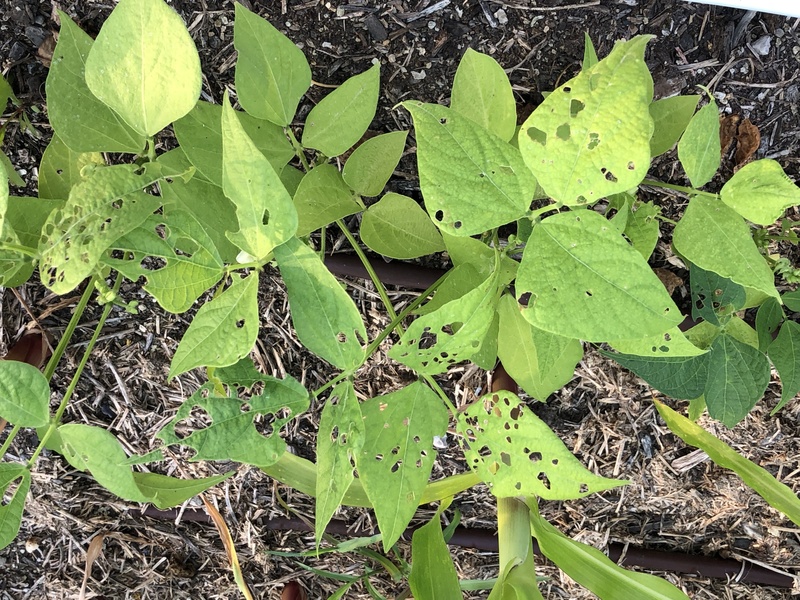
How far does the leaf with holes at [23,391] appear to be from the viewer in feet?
2.23

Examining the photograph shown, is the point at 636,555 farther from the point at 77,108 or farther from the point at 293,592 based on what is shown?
the point at 77,108

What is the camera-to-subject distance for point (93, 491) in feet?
4.19

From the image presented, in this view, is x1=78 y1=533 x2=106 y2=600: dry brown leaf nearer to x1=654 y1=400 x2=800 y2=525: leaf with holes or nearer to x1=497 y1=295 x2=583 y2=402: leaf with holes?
x1=497 y1=295 x2=583 y2=402: leaf with holes

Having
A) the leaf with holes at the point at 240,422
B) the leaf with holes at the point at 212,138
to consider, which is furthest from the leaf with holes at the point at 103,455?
the leaf with holes at the point at 212,138

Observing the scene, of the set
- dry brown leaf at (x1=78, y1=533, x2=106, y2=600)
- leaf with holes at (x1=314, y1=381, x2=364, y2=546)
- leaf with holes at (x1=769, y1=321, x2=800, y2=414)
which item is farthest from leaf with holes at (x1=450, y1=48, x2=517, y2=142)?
dry brown leaf at (x1=78, y1=533, x2=106, y2=600)

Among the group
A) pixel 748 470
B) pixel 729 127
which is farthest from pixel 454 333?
pixel 729 127

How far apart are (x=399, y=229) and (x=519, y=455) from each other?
376 mm

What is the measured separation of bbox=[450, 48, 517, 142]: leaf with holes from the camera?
0.82m

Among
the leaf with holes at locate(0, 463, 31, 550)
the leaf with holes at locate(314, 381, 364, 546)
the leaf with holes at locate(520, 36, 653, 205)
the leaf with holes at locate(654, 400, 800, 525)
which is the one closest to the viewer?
the leaf with holes at locate(520, 36, 653, 205)

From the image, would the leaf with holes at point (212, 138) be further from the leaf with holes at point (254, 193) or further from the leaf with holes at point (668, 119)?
the leaf with holes at point (668, 119)

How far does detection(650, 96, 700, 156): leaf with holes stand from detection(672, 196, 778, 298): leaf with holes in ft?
0.63

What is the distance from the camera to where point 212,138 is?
797 mm

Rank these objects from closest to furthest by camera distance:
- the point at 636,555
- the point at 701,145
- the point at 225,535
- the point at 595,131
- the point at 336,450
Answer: the point at 595,131
the point at 336,450
the point at 701,145
the point at 225,535
the point at 636,555

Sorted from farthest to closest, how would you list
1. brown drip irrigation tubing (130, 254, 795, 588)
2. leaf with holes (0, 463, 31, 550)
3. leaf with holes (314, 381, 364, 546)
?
brown drip irrigation tubing (130, 254, 795, 588) < leaf with holes (0, 463, 31, 550) < leaf with holes (314, 381, 364, 546)
